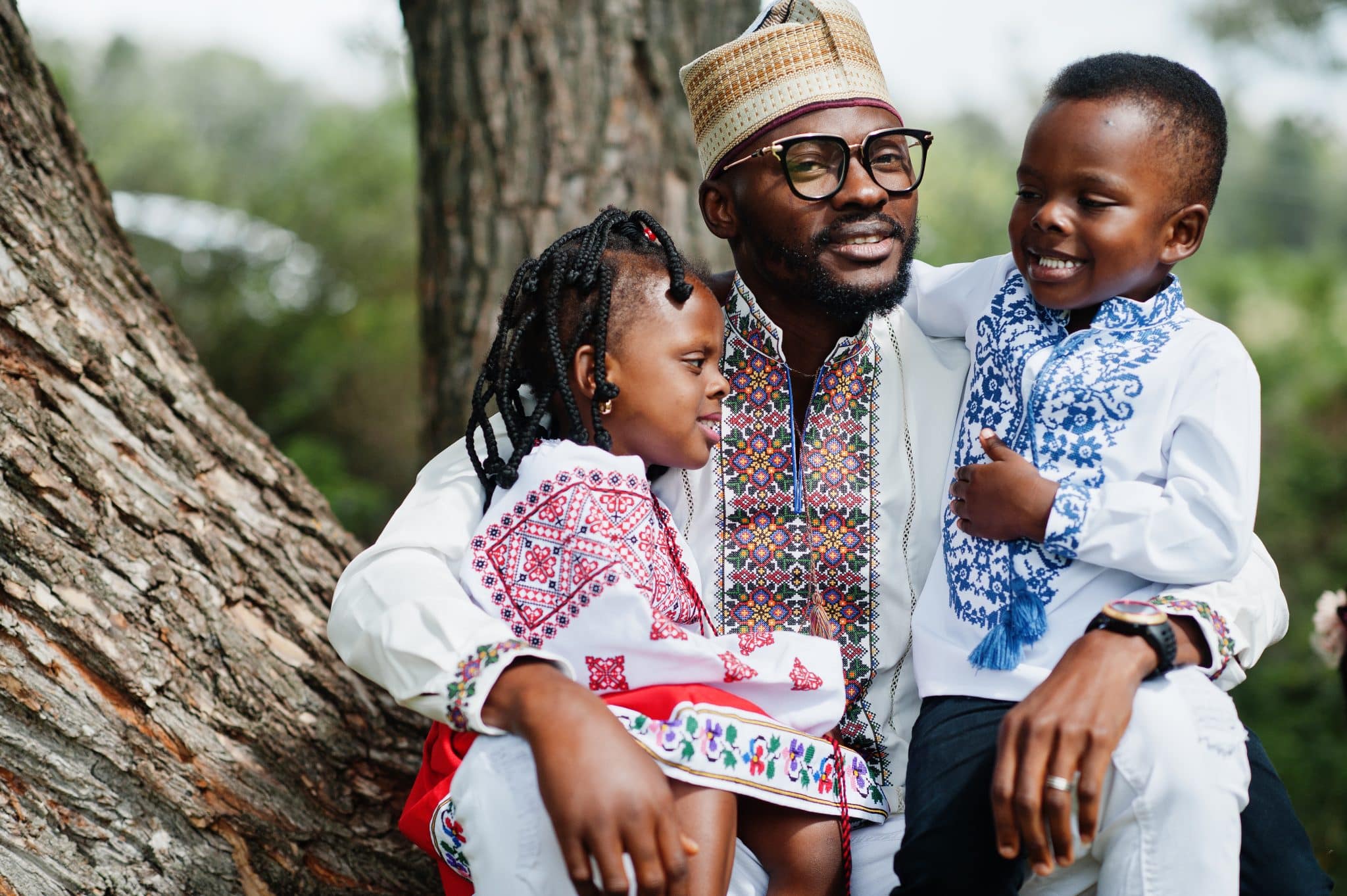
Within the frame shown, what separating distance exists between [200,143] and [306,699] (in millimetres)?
9009

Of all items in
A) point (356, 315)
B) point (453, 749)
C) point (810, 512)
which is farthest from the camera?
point (356, 315)

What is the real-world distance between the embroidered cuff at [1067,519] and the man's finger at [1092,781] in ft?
1.22

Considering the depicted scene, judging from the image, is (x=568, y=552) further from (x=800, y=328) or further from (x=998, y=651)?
(x=800, y=328)

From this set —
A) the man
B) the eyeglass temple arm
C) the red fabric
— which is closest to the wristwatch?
the man

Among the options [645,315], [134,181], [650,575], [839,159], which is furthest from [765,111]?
[134,181]

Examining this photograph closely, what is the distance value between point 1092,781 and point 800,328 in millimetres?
1299

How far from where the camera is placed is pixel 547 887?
1.90 meters

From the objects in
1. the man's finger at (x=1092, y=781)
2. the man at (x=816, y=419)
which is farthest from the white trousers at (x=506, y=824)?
the man's finger at (x=1092, y=781)

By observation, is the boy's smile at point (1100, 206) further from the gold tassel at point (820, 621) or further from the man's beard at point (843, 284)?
the gold tassel at point (820, 621)

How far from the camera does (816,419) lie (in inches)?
104

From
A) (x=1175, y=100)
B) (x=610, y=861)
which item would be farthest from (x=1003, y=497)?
(x=610, y=861)

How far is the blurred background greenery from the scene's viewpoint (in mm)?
6816

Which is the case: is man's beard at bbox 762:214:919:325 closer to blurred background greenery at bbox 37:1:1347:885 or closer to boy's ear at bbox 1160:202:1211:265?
boy's ear at bbox 1160:202:1211:265

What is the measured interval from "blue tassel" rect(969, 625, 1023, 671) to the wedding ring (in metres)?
0.33
